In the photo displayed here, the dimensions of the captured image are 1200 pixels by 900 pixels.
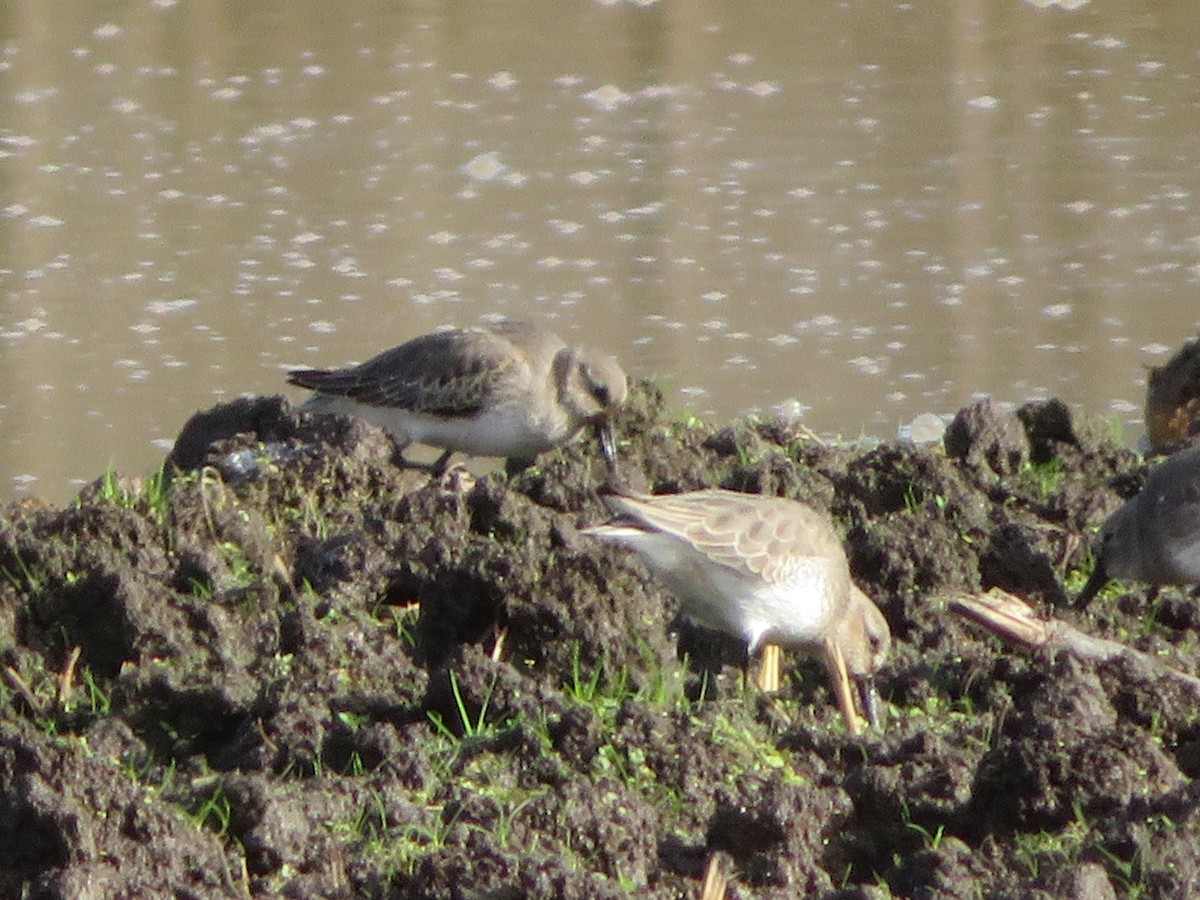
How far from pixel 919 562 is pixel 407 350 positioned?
3242 mm

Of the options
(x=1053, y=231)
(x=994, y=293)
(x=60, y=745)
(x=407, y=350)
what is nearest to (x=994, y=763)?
(x=60, y=745)

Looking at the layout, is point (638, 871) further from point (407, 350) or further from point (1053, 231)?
point (1053, 231)

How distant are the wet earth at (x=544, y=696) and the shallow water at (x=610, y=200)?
2727 mm

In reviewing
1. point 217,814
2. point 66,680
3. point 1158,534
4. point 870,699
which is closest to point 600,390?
point 1158,534

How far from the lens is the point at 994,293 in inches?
471

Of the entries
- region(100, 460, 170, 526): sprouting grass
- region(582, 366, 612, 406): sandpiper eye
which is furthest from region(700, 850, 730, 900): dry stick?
region(582, 366, 612, 406): sandpiper eye

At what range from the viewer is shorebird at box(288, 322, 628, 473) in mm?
8523

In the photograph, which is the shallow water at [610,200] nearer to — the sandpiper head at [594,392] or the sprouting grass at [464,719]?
the sandpiper head at [594,392]

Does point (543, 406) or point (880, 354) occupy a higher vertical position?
point (543, 406)

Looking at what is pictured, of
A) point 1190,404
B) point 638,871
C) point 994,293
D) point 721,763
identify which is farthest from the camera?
point 994,293

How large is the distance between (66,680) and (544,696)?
1.29 metres

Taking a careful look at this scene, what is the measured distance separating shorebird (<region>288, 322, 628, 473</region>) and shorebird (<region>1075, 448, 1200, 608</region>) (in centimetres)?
221

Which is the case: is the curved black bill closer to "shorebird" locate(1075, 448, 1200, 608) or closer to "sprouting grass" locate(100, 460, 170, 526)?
"shorebird" locate(1075, 448, 1200, 608)

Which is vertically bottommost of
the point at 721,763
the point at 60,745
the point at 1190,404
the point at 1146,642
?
the point at 1190,404
